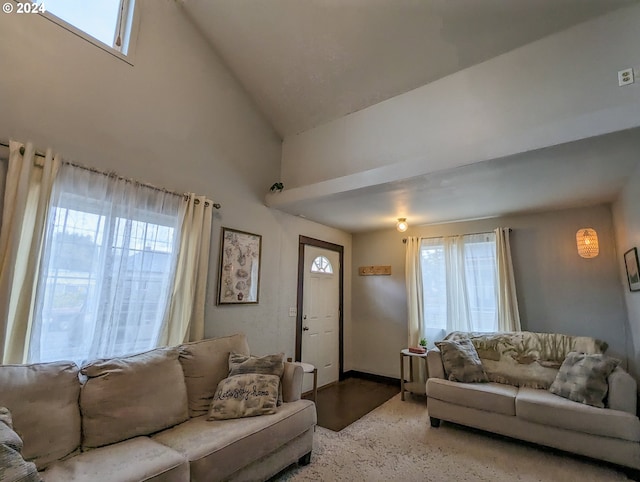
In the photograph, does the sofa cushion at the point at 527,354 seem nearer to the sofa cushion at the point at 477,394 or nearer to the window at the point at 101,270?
the sofa cushion at the point at 477,394

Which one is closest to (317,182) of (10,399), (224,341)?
(224,341)

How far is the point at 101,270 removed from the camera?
222 centimetres

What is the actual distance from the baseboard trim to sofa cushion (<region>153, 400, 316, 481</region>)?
2.65 m

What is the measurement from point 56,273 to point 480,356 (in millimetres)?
4005

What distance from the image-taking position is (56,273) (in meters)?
2.04

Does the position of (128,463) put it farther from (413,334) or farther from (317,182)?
(413,334)

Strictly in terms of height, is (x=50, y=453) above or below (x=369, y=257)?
below

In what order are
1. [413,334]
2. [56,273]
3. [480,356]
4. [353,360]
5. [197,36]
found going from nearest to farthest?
[56,273] → [197,36] → [480,356] → [413,334] → [353,360]

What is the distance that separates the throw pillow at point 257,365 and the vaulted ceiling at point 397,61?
1769 millimetres

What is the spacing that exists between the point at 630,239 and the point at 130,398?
4.32 meters

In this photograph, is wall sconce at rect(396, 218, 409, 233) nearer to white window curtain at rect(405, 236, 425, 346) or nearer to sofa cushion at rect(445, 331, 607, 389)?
white window curtain at rect(405, 236, 425, 346)

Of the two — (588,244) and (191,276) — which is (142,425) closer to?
(191,276)

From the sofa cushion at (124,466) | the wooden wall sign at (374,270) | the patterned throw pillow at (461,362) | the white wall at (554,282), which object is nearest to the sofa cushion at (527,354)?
the patterned throw pillow at (461,362)

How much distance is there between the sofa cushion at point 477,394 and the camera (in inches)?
109
